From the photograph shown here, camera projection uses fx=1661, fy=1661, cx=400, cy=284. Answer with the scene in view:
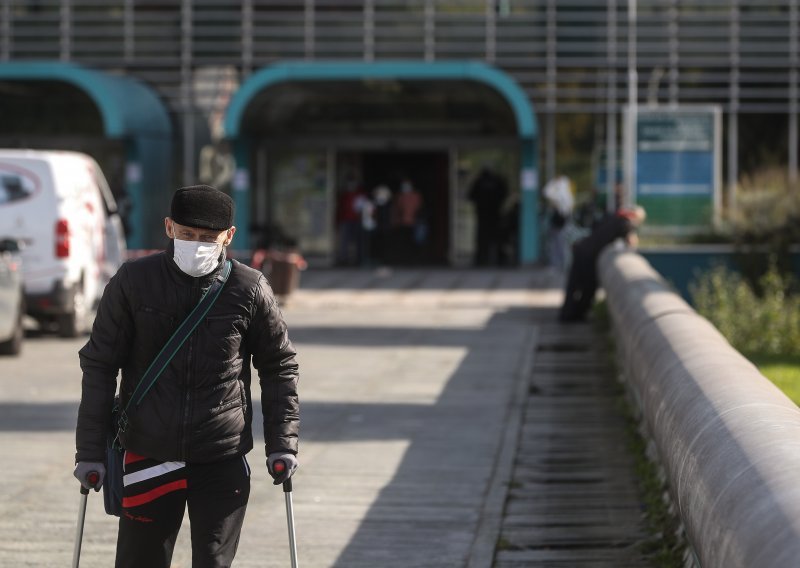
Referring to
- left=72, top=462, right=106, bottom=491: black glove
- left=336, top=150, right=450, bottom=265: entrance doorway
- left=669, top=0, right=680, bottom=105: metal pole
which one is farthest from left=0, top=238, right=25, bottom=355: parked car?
left=669, top=0, right=680, bottom=105: metal pole

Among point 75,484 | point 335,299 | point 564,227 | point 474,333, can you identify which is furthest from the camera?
point 564,227

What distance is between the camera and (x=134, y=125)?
1225 inches

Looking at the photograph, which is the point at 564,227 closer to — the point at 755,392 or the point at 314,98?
the point at 314,98

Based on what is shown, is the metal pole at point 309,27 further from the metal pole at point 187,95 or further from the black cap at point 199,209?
the black cap at point 199,209

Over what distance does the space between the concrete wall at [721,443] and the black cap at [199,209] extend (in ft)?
5.72

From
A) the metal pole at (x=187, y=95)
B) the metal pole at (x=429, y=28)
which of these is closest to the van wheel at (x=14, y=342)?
the metal pole at (x=187, y=95)

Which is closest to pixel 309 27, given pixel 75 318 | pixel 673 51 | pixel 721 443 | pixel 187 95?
pixel 187 95

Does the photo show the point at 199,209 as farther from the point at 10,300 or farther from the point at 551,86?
the point at 551,86

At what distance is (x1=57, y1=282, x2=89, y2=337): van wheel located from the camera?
692 inches

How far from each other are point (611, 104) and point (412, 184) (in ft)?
14.1

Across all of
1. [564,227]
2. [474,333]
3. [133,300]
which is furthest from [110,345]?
[564,227]

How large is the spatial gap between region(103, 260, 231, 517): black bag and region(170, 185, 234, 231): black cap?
19 centimetres

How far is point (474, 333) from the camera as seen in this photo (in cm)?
1889

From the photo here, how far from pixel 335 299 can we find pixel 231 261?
1866 cm
